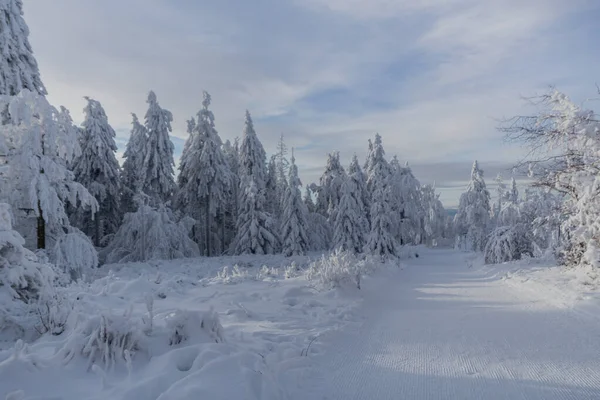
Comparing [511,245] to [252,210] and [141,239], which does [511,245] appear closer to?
[252,210]

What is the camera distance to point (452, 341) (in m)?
5.67

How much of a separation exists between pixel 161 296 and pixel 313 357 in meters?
5.61

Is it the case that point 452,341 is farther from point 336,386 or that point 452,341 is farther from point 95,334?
point 95,334

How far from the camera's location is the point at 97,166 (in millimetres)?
25188

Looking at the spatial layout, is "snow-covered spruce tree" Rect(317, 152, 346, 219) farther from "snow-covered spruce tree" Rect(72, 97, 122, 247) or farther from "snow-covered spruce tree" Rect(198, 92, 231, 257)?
"snow-covered spruce tree" Rect(72, 97, 122, 247)

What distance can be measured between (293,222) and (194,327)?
24.7 metres

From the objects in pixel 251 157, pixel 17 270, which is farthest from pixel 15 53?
pixel 251 157

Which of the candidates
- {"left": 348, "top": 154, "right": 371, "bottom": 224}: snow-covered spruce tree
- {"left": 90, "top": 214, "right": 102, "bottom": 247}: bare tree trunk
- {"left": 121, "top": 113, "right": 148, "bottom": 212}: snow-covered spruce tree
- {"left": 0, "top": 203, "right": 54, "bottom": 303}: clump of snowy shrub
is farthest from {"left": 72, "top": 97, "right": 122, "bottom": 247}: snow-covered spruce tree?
{"left": 0, "top": 203, "right": 54, "bottom": 303}: clump of snowy shrub

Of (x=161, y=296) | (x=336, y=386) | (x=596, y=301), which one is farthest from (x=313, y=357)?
(x=596, y=301)

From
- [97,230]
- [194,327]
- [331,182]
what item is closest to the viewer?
[194,327]

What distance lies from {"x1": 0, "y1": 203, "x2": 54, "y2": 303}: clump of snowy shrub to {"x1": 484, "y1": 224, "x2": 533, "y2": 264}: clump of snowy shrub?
2123cm

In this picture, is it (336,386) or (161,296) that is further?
(161,296)

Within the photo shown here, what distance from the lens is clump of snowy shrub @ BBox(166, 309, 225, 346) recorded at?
14.9ft

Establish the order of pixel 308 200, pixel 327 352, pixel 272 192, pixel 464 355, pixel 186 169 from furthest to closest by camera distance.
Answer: pixel 308 200 < pixel 272 192 < pixel 186 169 < pixel 327 352 < pixel 464 355
